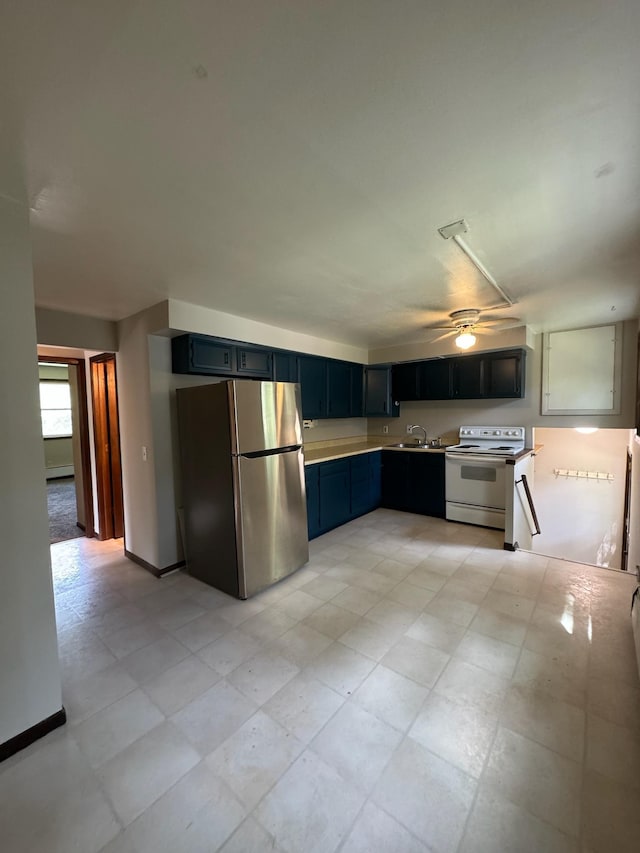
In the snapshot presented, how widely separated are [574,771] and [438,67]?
2.52 m

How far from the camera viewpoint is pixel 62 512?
206 inches

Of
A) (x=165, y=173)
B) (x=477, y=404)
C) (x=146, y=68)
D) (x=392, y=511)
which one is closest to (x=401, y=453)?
(x=392, y=511)

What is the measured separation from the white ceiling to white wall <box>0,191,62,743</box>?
336mm

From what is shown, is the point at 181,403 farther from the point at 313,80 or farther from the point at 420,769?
the point at 420,769

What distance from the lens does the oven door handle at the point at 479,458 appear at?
393cm

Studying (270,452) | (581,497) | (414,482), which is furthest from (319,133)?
(581,497)

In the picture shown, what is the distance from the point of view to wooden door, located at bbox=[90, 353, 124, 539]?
12.6 ft

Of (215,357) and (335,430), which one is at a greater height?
(215,357)

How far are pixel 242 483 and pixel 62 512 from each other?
4.33m

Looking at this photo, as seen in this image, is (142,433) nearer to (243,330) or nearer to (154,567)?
(154,567)

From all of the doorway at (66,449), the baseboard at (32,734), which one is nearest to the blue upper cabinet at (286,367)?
the doorway at (66,449)

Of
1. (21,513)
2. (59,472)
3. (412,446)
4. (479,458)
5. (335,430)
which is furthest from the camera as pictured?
(59,472)

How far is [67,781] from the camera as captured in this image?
1.37 meters

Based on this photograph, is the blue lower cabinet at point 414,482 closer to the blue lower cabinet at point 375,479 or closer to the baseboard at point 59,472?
the blue lower cabinet at point 375,479
